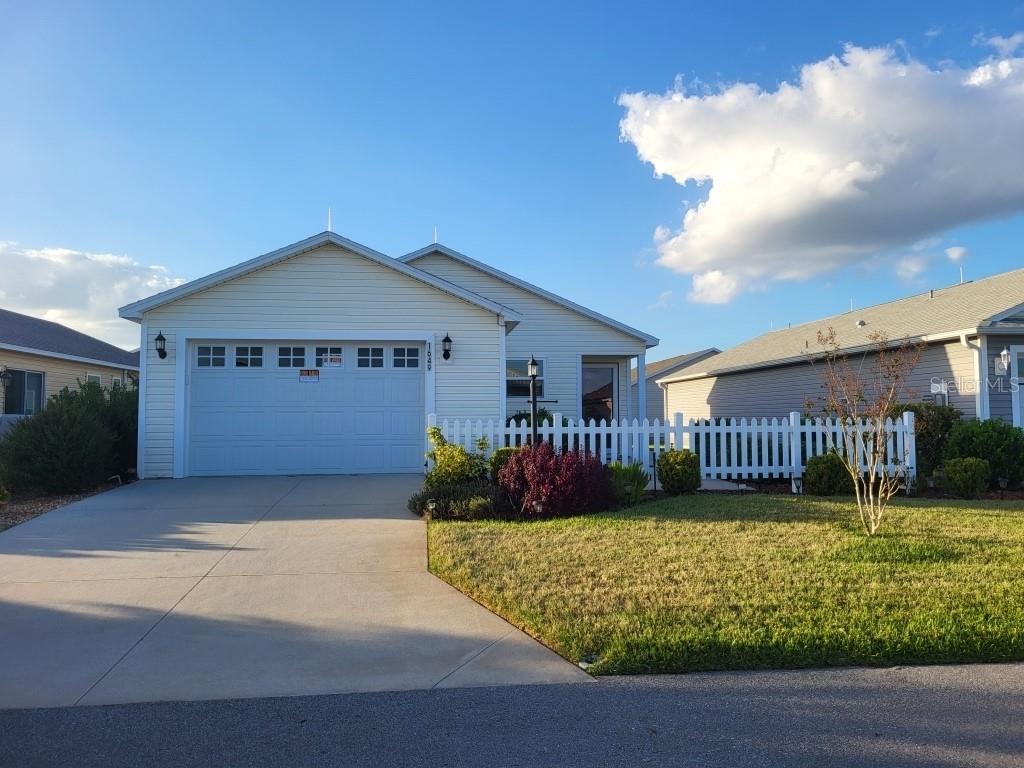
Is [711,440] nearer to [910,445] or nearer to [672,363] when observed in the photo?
[910,445]

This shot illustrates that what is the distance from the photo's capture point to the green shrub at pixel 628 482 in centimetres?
999

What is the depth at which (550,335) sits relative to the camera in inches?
776

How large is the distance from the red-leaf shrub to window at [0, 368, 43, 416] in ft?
52.4

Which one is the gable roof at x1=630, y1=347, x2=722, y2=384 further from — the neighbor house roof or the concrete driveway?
the concrete driveway

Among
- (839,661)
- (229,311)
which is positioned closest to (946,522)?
(839,661)

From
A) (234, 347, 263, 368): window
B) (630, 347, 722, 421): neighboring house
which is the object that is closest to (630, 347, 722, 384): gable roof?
(630, 347, 722, 421): neighboring house

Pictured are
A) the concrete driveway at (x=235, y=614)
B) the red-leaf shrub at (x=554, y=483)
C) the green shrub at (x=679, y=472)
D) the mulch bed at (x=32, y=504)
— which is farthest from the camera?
the green shrub at (x=679, y=472)

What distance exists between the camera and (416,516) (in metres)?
9.58

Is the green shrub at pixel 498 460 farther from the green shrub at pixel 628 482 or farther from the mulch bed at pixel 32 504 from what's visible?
the mulch bed at pixel 32 504

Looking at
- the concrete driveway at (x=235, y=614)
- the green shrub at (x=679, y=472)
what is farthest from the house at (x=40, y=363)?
the green shrub at (x=679, y=472)

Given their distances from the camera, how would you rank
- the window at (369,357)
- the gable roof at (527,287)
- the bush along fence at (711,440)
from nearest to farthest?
1. the bush along fence at (711,440)
2. the window at (369,357)
3. the gable roof at (527,287)

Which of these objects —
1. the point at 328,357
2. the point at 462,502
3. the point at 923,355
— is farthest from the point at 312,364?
the point at 923,355

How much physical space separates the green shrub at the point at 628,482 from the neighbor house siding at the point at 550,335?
9107 millimetres

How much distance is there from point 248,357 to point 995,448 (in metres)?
12.8
